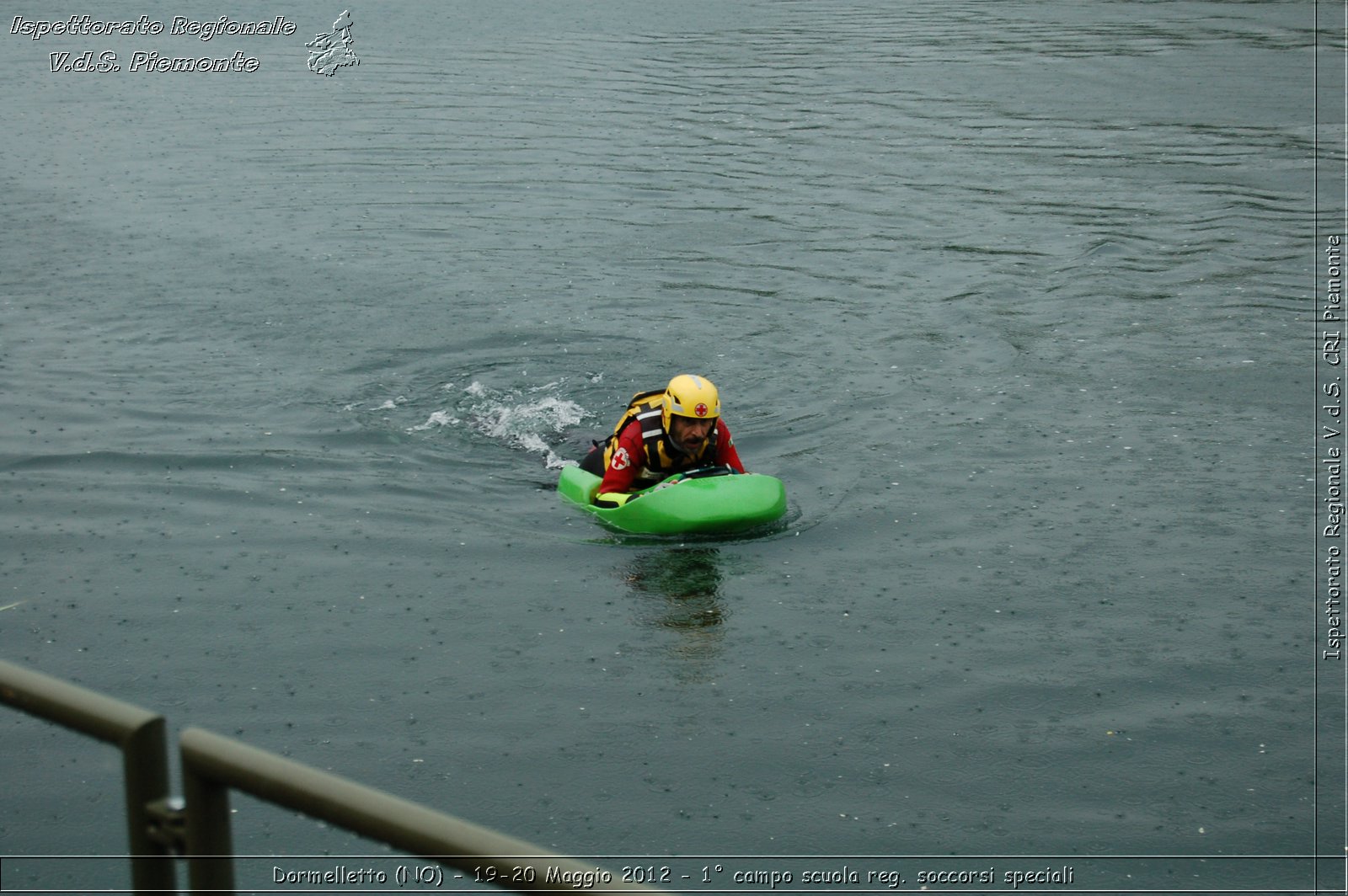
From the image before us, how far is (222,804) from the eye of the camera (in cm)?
248

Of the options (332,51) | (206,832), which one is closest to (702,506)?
(206,832)

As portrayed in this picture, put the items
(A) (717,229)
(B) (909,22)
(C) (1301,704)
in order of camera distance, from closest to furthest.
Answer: (C) (1301,704), (A) (717,229), (B) (909,22)

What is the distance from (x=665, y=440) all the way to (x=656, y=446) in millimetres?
79

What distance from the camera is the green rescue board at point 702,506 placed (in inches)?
388

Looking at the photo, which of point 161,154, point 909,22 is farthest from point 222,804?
point 909,22

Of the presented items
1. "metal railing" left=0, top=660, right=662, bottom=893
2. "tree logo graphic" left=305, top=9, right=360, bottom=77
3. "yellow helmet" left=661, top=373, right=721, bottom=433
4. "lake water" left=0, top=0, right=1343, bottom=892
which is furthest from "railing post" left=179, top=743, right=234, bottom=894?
"tree logo graphic" left=305, top=9, right=360, bottom=77

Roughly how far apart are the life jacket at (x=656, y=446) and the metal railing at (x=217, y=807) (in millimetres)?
7761

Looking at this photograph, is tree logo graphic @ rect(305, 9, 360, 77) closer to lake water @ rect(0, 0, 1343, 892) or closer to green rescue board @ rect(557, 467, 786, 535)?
lake water @ rect(0, 0, 1343, 892)

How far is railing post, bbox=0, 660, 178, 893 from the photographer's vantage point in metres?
2.47

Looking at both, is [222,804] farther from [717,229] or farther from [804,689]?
[717,229]

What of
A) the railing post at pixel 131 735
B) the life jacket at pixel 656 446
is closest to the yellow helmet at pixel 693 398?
the life jacket at pixel 656 446

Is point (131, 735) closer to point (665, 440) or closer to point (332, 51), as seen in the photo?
point (665, 440)

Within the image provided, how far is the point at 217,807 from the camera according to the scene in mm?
2475

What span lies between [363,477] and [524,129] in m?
13.6
